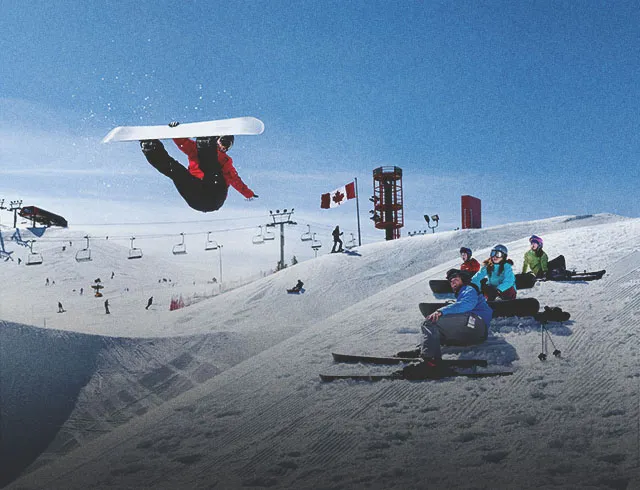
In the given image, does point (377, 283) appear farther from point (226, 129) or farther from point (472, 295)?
point (226, 129)

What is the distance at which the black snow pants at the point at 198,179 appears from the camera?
23.2 feet

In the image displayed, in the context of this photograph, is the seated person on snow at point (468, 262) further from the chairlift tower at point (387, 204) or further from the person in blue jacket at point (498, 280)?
the chairlift tower at point (387, 204)

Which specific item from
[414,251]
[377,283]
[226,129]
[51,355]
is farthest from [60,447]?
[414,251]

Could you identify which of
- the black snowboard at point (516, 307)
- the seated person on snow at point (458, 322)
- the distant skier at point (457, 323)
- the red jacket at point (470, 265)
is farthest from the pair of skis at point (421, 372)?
the red jacket at point (470, 265)

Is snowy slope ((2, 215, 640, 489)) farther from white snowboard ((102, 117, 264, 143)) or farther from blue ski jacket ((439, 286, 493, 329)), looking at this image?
white snowboard ((102, 117, 264, 143))

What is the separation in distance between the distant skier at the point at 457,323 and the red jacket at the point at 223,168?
3.44m

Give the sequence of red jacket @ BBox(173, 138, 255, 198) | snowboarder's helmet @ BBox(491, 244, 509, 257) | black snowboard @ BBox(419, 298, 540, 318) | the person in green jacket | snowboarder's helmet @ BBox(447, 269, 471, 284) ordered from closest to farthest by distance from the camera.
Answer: red jacket @ BBox(173, 138, 255, 198), snowboarder's helmet @ BBox(447, 269, 471, 284), black snowboard @ BBox(419, 298, 540, 318), snowboarder's helmet @ BBox(491, 244, 509, 257), the person in green jacket

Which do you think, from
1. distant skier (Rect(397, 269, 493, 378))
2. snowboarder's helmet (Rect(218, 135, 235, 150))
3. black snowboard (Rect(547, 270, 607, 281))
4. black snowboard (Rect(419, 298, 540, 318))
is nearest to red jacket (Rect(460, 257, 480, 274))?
black snowboard (Rect(547, 270, 607, 281))

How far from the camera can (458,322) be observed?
8781mm

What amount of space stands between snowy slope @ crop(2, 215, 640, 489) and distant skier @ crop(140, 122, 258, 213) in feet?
11.2

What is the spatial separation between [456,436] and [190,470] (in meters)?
3.37

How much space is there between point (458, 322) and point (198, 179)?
16.0ft

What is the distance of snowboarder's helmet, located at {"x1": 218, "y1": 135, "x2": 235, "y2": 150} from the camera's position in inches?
269

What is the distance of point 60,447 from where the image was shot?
36.1 feet
